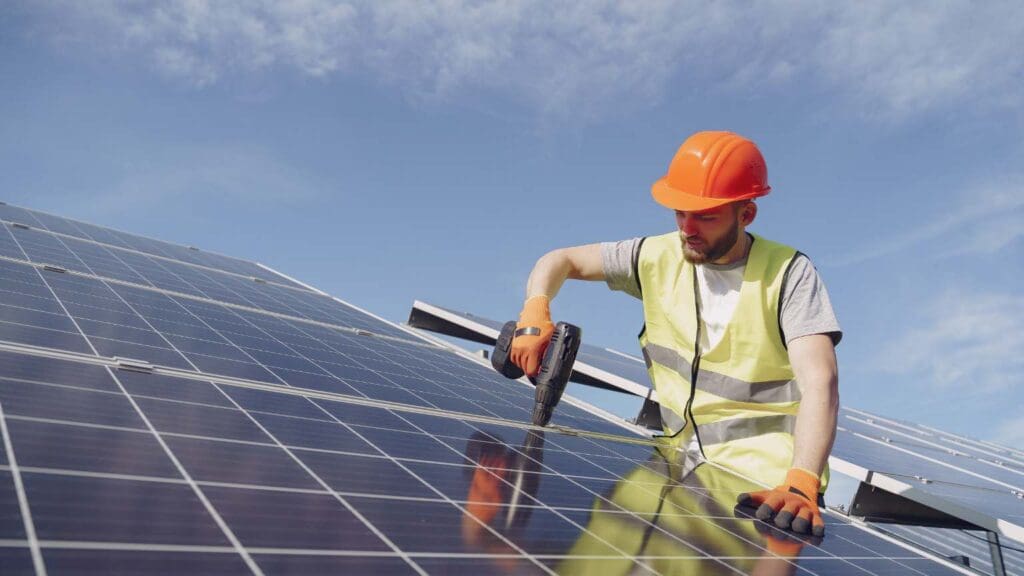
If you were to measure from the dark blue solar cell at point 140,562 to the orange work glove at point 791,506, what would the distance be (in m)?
2.87

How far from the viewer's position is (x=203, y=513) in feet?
7.33

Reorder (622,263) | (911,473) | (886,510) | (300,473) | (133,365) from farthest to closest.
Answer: (911,473)
(886,510)
(622,263)
(133,365)
(300,473)

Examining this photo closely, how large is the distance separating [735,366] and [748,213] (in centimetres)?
114

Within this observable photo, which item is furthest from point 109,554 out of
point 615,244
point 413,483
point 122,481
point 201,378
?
point 615,244

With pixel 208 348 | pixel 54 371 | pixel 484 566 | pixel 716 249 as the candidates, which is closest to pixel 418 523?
pixel 484 566

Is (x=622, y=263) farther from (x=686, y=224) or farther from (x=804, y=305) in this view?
(x=804, y=305)

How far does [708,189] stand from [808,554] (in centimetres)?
268

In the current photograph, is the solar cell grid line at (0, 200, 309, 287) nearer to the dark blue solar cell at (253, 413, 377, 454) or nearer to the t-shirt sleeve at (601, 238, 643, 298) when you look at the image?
the t-shirt sleeve at (601, 238, 643, 298)

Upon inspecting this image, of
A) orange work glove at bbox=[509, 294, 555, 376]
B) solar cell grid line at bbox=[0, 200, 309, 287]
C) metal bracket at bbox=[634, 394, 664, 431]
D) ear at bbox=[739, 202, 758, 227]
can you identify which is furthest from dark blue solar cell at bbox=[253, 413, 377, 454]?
solar cell grid line at bbox=[0, 200, 309, 287]

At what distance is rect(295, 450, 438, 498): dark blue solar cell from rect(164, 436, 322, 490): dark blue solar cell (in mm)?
90

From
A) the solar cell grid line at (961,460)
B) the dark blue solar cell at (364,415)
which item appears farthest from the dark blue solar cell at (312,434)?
the solar cell grid line at (961,460)

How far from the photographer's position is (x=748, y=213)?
5.64 meters

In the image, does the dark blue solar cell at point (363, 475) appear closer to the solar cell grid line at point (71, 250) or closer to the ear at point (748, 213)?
the ear at point (748, 213)

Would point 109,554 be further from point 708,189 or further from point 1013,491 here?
point 1013,491
